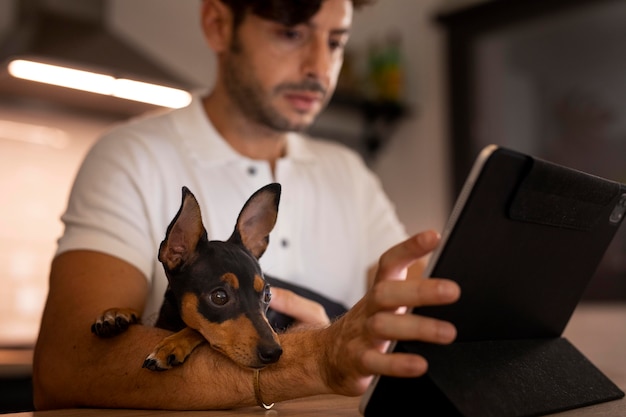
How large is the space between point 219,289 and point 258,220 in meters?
0.09

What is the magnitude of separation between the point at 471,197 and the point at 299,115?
19.6 inches

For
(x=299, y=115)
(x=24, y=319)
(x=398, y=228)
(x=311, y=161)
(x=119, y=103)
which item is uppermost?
(x=299, y=115)

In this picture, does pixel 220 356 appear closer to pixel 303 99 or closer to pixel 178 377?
pixel 178 377

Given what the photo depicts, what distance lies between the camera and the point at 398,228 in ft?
4.94

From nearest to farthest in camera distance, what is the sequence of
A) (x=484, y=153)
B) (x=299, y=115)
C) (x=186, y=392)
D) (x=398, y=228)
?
(x=484, y=153)
(x=186, y=392)
(x=299, y=115)
(x=398, y=228)

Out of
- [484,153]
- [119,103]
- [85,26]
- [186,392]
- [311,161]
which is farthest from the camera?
[119,103]

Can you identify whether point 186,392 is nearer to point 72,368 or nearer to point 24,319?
point 72,368

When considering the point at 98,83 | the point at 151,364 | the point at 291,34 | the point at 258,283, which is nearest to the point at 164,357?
the point at 151,364

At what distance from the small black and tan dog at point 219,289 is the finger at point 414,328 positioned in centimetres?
11

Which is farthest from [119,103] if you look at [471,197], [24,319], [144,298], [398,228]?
[471,197]

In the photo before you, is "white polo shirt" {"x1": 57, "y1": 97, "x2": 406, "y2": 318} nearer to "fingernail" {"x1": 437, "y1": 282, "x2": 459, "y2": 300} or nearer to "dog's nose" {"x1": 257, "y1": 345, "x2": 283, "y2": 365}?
"dog's nose" {"x1": 257, "y1": 345, "x2": 283, "y2": 365}

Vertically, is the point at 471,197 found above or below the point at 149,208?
above

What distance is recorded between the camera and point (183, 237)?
26.1 inches

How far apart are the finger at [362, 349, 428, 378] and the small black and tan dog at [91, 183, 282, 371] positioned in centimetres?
10
